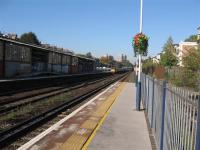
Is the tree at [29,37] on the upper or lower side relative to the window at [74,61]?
upper

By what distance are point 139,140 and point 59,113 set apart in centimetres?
668

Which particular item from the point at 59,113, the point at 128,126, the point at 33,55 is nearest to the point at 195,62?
the point at 59,113

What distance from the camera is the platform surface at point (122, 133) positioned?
9141 mm

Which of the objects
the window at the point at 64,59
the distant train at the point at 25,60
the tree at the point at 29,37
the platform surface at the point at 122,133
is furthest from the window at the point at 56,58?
the platform surface at the point at 122,133

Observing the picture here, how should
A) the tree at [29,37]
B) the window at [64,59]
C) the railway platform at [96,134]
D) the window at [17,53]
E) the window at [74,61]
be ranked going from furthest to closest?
the tree at [29,37] < the window at [74,61] < the window at [64,59] < the window at [17,53] < the railway platform at [96,134]

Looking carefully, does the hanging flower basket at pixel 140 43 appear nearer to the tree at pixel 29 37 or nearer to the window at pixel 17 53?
the window at pixel 17 53

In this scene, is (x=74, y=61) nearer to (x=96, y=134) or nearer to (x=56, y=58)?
(x=56, y=58)

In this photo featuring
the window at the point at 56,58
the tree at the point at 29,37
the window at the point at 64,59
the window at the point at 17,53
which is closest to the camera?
the window at the point at 17,53

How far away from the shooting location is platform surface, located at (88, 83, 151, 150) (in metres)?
9.14

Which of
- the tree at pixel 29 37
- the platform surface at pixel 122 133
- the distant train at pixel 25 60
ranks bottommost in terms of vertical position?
the platform surface at pixel 122 133

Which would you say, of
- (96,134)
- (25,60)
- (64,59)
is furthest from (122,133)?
(64,59)

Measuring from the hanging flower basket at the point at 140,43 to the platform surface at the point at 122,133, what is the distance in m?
3.82

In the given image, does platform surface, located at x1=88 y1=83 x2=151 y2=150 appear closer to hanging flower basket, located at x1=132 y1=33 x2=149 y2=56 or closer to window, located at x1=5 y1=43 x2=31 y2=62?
hanging flower basket, located at x1=132 y1=33 x2=149 y2=56

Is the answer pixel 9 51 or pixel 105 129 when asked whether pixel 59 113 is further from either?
pixel 9 51
